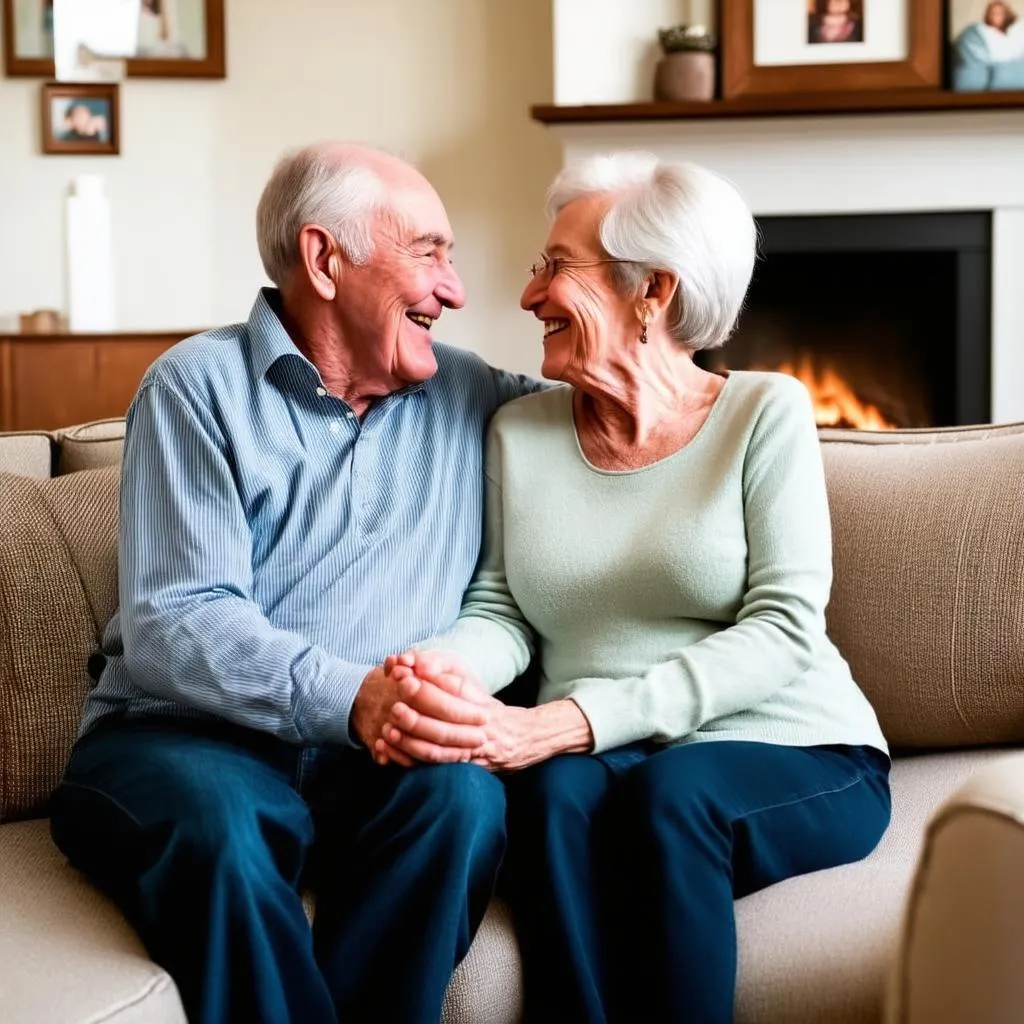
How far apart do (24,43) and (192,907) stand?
3.32m

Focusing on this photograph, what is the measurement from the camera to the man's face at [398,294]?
167cm

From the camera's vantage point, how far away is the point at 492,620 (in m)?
1.65

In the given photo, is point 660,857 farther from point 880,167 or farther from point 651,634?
point 880,167

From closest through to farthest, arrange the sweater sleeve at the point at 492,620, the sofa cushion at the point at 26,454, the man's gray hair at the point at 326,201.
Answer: the sweater sleeve at the point at 492,620
the man's gray hair at the point at 326,201
the sofa cushion at the point at 26,454

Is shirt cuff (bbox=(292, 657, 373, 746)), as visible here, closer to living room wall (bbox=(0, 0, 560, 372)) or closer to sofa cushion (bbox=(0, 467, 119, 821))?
sofa cushion (bbox=(0, 467, 119, 821))

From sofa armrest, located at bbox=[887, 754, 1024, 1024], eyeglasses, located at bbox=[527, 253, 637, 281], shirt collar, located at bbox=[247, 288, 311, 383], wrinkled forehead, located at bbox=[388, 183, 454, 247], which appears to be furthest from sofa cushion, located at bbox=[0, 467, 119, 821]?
sofa armrest, located at bbox=[887, 754, 1024, 1024]

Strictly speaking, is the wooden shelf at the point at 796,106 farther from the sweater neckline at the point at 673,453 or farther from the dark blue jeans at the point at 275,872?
the dark blue jeans at the point at 275,872

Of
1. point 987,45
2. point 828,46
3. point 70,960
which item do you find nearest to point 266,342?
point 70,960

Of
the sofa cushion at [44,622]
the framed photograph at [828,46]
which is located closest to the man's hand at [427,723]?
the sofa cushion at [44,622]

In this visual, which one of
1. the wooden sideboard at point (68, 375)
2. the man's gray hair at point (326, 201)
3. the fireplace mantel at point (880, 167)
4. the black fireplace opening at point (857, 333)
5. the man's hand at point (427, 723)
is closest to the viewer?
the man's hand at point (427, 723)

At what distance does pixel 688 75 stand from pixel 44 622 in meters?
2.42

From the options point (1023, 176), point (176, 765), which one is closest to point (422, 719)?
point (176, 765)

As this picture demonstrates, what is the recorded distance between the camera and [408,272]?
1704mm

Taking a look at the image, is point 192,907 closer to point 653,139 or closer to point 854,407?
point 653,139
